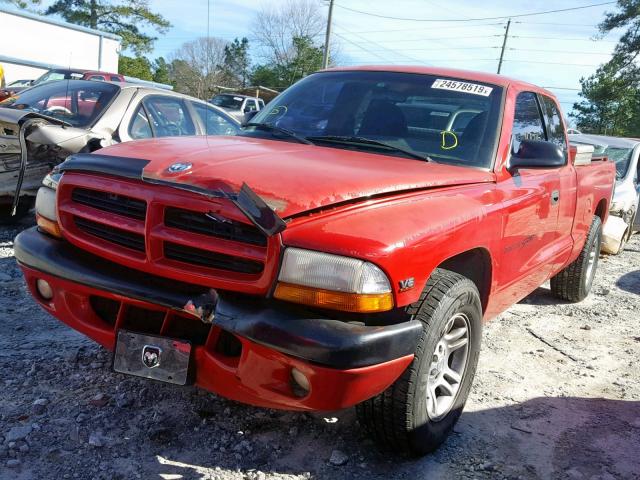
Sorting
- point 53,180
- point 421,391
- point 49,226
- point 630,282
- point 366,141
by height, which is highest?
point 366,141

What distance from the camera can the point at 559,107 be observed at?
16.2ft

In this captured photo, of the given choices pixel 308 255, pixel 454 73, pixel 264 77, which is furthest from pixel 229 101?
pixel 308 255

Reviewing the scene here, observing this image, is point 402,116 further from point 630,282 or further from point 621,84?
point 621,84

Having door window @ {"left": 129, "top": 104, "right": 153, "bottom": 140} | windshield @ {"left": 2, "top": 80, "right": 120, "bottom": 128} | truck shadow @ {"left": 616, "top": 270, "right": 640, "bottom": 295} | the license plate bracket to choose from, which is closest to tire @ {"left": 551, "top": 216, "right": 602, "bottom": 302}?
Result: truck shadow @ {"left": 616, "top": 270, "right": 640, "bottom": 295}

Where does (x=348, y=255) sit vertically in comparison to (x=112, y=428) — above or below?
above

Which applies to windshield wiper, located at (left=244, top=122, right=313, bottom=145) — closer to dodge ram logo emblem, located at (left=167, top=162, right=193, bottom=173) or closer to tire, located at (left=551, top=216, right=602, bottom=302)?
dodge ram logo emblem, located at (left=167, top=162, right=193, bottom=173)

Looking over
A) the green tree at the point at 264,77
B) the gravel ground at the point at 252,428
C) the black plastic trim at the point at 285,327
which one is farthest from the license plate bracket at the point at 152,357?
the green tree at the point at 264,77

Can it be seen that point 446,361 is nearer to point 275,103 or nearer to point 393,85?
point 393,85

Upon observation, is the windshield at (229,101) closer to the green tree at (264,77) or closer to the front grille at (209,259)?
the green tree at (264,77)

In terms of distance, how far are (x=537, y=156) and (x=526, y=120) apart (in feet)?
2.27

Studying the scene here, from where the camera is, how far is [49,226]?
2928 mm

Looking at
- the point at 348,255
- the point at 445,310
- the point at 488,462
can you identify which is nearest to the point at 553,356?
the point at 488,462

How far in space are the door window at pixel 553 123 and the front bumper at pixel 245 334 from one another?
2.79m

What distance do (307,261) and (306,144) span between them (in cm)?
133
